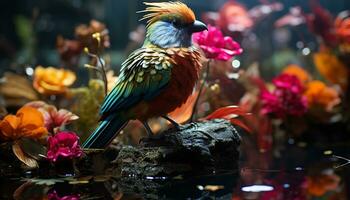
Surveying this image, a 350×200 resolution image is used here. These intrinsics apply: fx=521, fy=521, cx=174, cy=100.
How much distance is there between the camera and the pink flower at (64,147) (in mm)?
1195

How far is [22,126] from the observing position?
1.24m

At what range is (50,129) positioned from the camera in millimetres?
1349

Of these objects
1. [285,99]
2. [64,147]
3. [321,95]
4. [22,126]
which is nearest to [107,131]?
[64,147]

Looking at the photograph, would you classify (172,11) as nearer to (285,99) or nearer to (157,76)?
(157,76)

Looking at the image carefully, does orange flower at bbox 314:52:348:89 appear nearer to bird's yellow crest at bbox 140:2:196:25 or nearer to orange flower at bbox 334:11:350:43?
orange flower at bbox 334:11:350:43

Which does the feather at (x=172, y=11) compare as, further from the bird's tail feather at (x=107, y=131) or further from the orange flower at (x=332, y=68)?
the orange flower at (x=332, y=68)

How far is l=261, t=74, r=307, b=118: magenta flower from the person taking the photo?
66.6 inches

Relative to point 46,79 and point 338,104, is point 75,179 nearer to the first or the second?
point 46,79

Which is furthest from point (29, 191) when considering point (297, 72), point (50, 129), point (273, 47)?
point (273, 47)

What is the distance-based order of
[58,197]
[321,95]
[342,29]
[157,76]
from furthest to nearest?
[342,29] < [321,95] < [157,76] < [58,197]

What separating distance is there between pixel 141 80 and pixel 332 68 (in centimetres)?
98

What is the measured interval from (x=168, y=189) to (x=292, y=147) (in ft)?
2.69

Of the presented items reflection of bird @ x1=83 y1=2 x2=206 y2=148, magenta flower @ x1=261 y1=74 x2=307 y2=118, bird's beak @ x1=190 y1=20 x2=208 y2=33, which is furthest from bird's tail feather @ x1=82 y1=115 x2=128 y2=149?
magenta flower @ x1=261 y1=74 x2=307 y2=118

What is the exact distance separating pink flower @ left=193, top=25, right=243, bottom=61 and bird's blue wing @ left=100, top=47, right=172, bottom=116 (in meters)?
0.15
